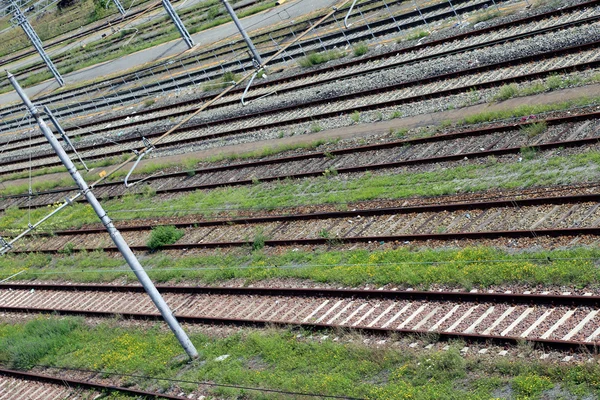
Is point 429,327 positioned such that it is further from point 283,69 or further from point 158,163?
point 283,69

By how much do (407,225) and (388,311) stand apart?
12.6 feet

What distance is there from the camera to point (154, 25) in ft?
→ 213

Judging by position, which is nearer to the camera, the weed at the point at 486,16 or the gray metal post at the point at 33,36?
the weed at the point at 486,16

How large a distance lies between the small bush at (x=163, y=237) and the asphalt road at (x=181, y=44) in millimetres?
21831

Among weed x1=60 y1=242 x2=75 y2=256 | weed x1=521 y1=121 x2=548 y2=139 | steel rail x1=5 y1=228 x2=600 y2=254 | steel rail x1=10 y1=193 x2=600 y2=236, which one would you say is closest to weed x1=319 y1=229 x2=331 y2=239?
steel rail x1=5 y1=228 x2=600 y2=254

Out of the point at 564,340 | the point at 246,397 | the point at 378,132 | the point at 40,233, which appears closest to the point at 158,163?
the point at 40,233

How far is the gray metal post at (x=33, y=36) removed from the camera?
172 ft

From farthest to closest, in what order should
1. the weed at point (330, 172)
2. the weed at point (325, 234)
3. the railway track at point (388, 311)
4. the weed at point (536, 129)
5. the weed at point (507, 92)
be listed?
the weed at point (330, 172) → the weed at point (507, 92) → the weed at point (325, 234) → the weed at point (536, 129) → the railway track at point (388, 311)

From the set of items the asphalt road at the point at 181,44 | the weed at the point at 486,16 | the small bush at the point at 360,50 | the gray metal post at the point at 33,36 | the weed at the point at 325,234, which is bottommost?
the weed at the point at 325,234

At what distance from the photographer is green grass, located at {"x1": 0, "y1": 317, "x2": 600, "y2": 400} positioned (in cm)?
1320

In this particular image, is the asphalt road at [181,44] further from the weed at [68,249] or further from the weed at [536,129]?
the weed at [536,129]

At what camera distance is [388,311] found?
17.3 metres

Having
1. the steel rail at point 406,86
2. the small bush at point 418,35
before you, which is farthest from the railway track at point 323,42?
the steel rail at point 406,86

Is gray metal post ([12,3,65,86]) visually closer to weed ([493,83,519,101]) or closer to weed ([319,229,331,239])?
weed ([319,229,331,239])
